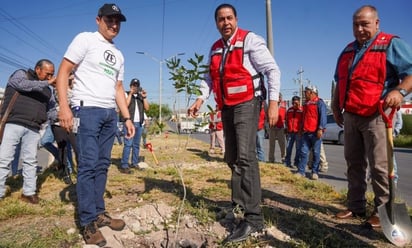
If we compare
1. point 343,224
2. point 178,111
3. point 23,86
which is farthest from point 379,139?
point 23,86

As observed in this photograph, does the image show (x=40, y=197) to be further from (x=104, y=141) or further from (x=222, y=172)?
(x=222, y=172)

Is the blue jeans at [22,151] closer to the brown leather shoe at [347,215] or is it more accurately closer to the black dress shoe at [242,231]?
the black dress shoe at [242,231]

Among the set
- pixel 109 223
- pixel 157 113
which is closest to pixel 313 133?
pixel 109 223

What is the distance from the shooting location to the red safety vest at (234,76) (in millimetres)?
2896

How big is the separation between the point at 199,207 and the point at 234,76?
1.56 meters

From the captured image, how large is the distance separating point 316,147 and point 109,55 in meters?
4.94

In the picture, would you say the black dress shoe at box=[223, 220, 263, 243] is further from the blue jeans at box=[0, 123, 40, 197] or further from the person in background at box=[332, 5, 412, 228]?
the blue jeans at box=[0, 123, 40, 197]

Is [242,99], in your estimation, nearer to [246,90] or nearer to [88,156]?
[246,90]

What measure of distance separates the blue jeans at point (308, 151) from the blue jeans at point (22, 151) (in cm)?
485

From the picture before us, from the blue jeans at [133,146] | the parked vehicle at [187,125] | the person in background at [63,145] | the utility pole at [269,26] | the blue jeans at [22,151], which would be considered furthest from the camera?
the utility pole at [269,26]

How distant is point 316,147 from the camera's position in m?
6.60

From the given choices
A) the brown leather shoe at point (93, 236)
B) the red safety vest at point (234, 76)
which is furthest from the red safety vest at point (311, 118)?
the brown leather shoe at point (93, 236)

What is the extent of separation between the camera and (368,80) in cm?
291

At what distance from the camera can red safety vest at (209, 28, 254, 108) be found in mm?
2896
